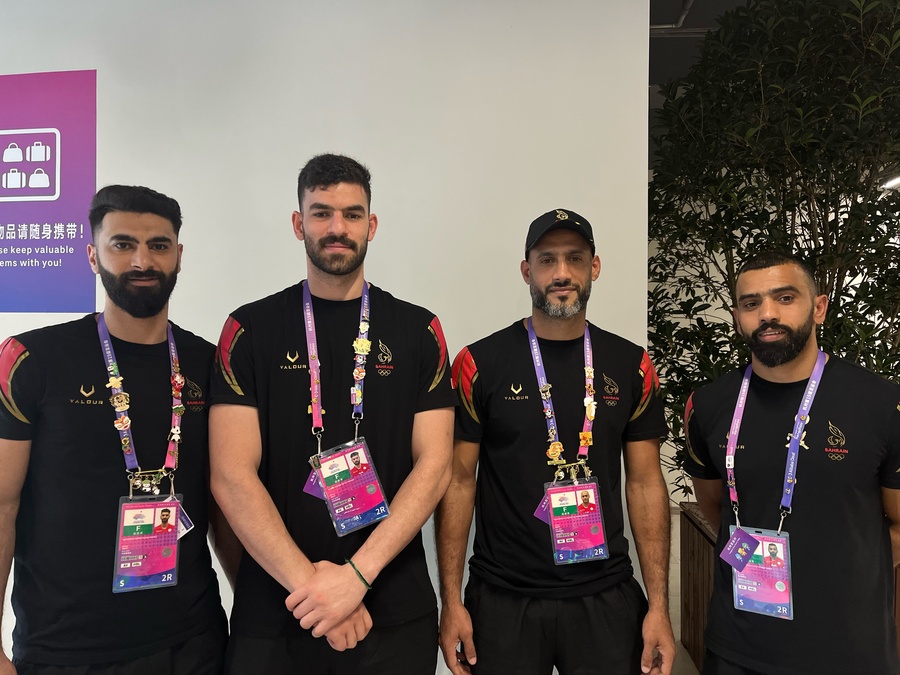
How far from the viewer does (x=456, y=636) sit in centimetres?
181

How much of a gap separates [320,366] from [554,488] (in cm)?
78

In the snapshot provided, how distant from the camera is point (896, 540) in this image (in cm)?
171

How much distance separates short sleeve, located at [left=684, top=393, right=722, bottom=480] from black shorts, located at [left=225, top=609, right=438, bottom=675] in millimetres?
1067

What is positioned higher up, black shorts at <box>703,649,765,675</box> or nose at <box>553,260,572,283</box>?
nose at <box>553,260,572,283</box>

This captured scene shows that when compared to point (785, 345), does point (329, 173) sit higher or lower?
higher

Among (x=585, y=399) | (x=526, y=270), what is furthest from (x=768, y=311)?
(x=526, y=270)

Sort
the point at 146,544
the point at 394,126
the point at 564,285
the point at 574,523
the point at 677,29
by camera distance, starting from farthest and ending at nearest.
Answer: the point at 677,29 < the point at 394,126 < the point at 564,285 < the point at 574,523 < the point at 146,544

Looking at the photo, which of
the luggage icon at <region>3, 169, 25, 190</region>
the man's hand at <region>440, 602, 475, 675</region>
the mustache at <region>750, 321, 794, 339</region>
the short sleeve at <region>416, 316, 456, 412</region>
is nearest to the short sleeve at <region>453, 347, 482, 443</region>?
the short sleeve at <region>416, 316, 456, 412</region>

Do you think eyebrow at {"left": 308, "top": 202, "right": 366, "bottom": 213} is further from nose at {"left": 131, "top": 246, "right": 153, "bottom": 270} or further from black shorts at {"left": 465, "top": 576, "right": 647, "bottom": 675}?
black shorts at {"left": 465, "top": 576, "right": 647, "bottom": 675}

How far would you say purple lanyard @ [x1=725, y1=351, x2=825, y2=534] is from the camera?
1.66m

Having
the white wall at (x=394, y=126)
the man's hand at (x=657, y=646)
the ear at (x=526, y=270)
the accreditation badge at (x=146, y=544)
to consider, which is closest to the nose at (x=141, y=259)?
the accreditation badge at (x=146, y=544)

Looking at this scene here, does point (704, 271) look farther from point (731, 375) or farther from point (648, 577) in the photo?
point (648, 577)

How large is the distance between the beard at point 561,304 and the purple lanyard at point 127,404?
1098 millimetres

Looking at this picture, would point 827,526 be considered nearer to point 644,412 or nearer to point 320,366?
point 644,412
